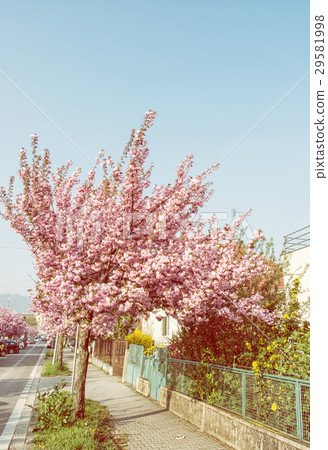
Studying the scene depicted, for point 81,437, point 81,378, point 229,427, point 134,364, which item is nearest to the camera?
point 81,437

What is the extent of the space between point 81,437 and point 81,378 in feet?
7.36

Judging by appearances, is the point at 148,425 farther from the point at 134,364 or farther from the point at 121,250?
the point at 134,364

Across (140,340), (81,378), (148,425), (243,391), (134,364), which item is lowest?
(148,425)

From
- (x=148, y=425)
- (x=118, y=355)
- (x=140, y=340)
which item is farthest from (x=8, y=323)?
(x=148, y=425)

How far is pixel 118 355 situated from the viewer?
2173 centimetres

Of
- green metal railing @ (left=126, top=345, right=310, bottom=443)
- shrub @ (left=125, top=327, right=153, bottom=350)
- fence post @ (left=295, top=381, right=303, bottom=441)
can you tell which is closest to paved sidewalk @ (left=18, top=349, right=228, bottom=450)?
green metal railing @ (left=126, top=345, right=310, bottom=443)

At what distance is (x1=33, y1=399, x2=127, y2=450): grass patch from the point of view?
709 cm

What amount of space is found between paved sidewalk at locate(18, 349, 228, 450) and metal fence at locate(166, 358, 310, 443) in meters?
0.90

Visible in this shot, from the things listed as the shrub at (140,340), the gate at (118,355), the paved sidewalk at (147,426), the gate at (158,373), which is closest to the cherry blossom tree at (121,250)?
the paved sidewalk at (147,426)

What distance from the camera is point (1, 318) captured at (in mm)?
83750

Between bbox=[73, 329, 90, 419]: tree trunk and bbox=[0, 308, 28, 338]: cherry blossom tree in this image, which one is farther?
bbox=[0, 308, 28, 338]: cherry blossom tree

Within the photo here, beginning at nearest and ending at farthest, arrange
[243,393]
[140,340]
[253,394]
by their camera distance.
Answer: [253,394]
[243,393]
[140,340]

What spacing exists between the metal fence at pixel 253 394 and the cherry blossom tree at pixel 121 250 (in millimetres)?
1765

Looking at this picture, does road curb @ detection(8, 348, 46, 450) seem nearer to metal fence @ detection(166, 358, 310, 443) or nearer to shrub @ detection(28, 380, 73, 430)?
shrub @ detection(28, 380, 73, 430)
